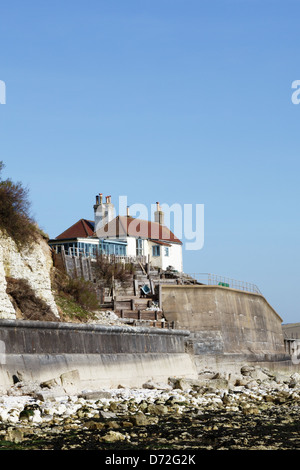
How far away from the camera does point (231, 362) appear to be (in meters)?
34.9

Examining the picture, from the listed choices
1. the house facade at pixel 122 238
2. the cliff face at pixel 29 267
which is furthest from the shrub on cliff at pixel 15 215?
the house facade at pixel 122 238

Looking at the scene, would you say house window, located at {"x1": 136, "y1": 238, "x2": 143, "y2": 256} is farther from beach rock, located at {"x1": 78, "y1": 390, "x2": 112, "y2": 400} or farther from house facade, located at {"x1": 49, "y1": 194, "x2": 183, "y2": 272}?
beach rock, located at {"x1": 78, "y1": 390, "x2": 112, "y2": 400}

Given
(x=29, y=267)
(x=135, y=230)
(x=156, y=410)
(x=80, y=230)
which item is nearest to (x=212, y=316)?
(x=29, y=267)

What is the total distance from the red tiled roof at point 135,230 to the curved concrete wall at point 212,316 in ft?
83.5

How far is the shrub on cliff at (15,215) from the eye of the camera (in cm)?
2687

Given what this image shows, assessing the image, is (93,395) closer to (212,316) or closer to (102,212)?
(212,316)

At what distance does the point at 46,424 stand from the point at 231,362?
78.8ft

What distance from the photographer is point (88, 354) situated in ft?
64.1

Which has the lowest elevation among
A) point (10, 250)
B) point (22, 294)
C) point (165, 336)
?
point (165, 336)

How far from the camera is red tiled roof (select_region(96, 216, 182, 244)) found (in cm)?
6481

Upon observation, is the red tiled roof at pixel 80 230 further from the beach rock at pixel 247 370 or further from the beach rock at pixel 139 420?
the beach rock at pixel 139 420
